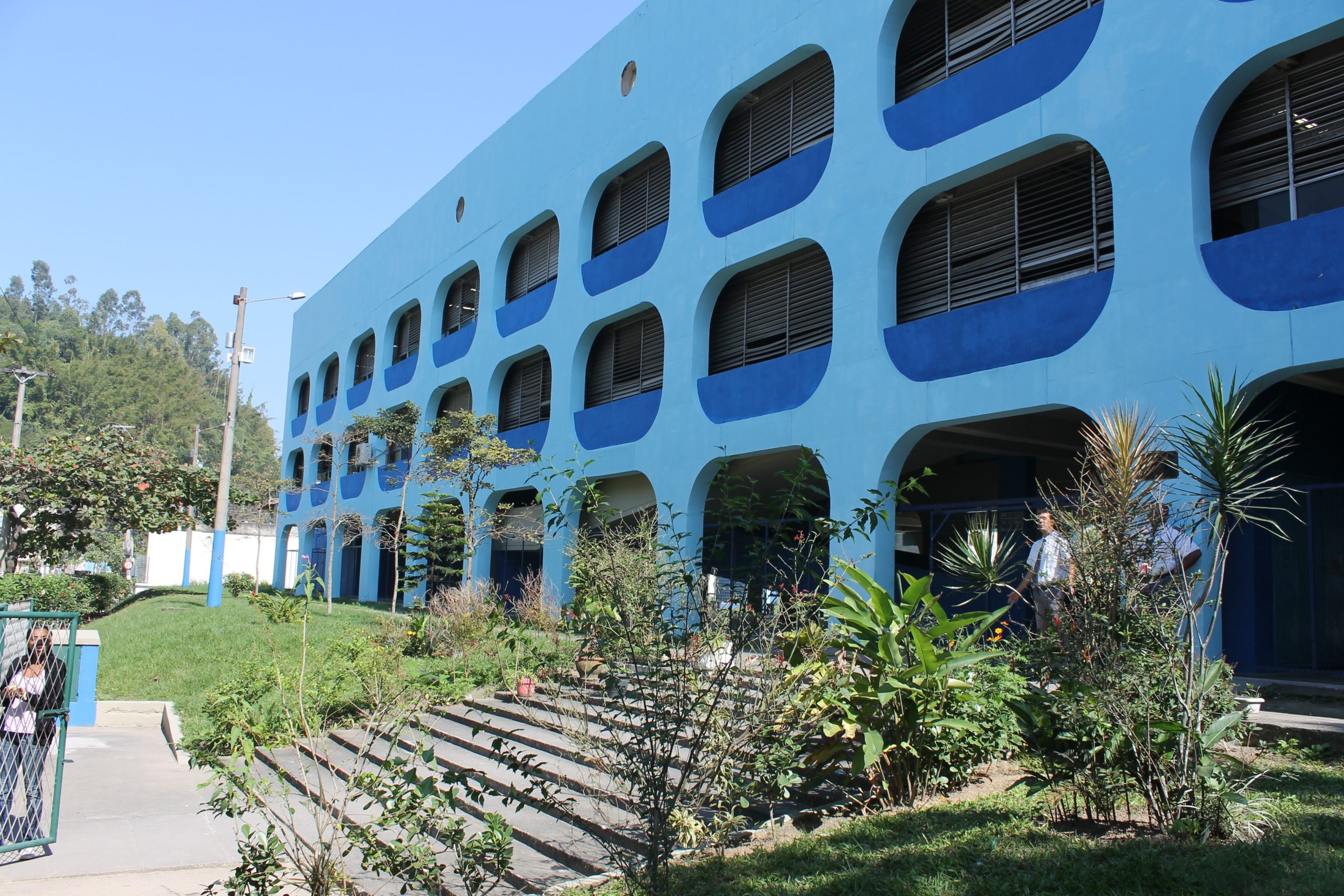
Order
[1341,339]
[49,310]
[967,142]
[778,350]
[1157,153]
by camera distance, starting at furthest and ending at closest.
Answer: [49,310] < [778,350] < [967,142] < [1157,153] < [1341,339]

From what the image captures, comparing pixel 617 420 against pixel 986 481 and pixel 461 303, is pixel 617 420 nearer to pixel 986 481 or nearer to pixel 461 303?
pixel 986 481

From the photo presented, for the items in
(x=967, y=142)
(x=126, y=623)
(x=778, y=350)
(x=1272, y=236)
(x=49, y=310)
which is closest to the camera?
(x=1272, y=236)

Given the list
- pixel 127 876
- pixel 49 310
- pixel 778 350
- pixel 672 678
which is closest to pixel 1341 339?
pixel 672 678

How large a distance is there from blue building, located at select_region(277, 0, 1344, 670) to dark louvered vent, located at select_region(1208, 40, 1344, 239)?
26mm

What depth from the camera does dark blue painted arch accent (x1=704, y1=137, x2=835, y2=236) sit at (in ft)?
46.7

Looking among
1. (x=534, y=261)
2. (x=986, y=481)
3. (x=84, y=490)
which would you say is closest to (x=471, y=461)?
(x=534, y=261)

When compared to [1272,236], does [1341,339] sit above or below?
below

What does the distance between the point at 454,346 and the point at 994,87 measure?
16829mm

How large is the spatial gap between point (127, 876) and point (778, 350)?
1135 centimetres

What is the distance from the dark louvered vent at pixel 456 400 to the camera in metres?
26.7

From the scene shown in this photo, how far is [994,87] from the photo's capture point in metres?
11.7

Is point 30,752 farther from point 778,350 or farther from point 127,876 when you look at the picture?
point 778,350

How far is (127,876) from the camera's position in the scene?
654cm

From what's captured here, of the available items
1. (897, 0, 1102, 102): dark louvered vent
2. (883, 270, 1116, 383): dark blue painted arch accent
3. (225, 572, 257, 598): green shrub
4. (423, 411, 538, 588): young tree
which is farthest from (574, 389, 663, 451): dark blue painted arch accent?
(225, 572, 257, 598): green shrub
